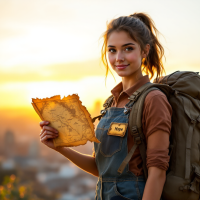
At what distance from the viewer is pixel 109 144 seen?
1.91 metres

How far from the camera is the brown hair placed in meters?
2.05

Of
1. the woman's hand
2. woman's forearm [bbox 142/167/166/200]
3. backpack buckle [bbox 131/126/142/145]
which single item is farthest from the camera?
the woman's hand

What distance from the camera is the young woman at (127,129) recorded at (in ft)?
5.60

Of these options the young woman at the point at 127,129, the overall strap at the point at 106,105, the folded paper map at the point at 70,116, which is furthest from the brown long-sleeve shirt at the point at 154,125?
the overall strap at the point at 106,105

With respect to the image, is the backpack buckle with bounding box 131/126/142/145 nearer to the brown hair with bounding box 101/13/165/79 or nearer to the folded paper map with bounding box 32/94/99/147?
the folded paper map with bounding box 32/94/99/147

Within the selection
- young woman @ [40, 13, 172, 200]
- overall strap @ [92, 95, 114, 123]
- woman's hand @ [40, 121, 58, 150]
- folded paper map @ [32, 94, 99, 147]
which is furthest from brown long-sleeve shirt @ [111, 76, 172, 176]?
woman's hand @ [40, 121, 58, 150]

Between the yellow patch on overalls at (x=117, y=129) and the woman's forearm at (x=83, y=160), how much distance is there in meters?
0.48

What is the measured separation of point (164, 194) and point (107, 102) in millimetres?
868

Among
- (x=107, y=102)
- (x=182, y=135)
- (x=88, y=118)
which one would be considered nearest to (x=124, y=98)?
(x=107, y=102)

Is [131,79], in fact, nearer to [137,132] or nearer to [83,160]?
[137,132]

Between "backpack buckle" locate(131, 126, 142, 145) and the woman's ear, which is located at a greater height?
the woman's ear

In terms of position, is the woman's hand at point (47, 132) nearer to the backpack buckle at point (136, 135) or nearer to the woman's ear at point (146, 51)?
the backpack buckle at point (136, 135)

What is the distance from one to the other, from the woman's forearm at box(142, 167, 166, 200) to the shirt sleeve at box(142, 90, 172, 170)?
4 centimetres

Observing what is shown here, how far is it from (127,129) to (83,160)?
0.63 metres
